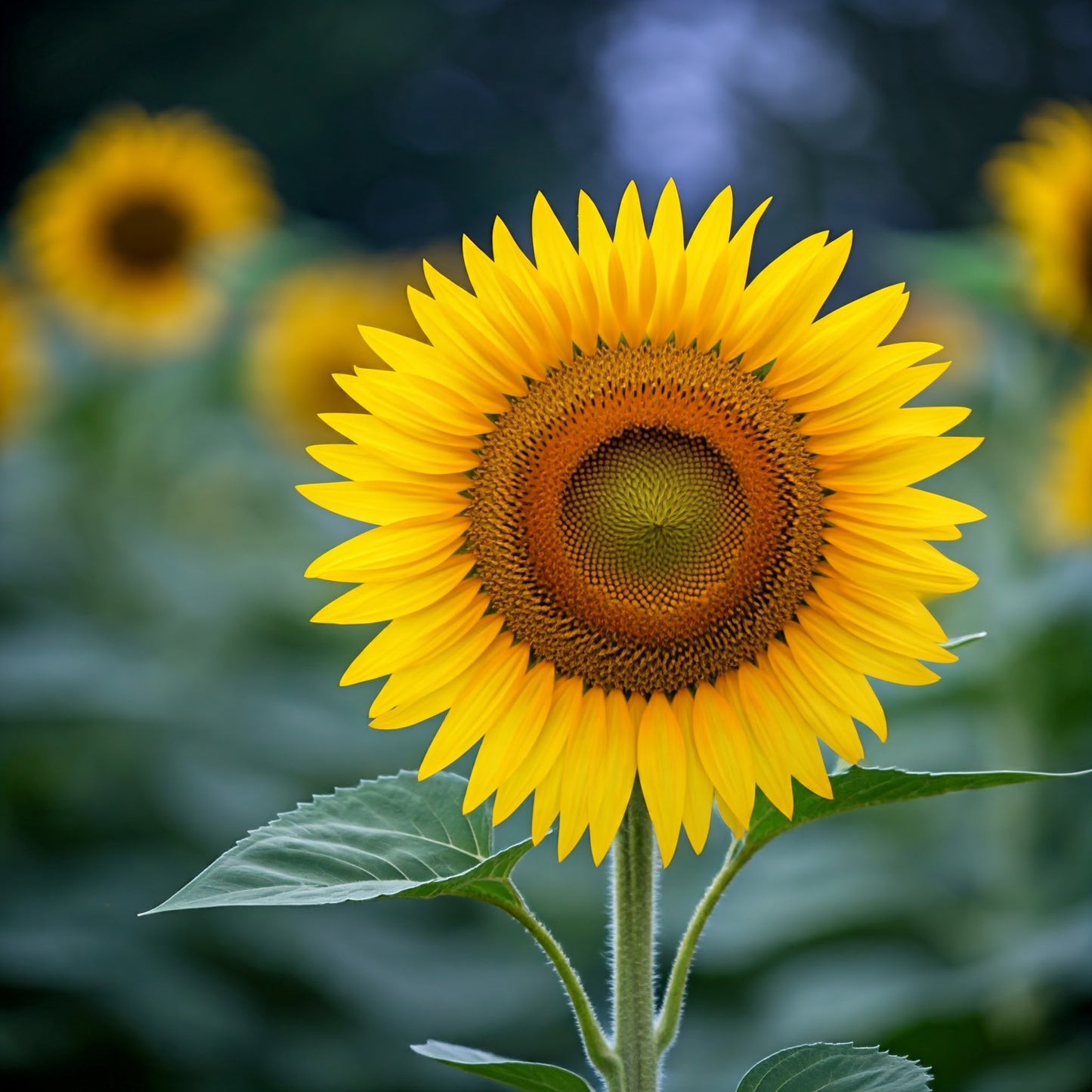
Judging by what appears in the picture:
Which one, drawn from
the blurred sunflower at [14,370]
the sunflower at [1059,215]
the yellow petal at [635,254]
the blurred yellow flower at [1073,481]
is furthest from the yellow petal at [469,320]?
the blurred sunflower at [14,370]

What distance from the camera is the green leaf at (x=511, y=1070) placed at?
939 millimetres

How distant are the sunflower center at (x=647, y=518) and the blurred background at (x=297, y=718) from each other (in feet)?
2.60

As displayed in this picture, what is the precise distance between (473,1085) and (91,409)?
8.38 feet

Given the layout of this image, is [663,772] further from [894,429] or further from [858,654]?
[894,429]

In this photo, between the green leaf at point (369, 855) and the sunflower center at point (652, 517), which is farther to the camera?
the sunflower center at point (652, 517)

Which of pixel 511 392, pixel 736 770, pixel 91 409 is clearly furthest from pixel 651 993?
pixel 91 409

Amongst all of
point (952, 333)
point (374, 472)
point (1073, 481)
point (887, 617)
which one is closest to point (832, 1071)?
point (887, 617)

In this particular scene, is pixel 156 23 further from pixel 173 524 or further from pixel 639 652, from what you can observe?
pixel 639 652

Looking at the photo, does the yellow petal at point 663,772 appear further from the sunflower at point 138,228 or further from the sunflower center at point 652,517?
the sunflower at point 138,228

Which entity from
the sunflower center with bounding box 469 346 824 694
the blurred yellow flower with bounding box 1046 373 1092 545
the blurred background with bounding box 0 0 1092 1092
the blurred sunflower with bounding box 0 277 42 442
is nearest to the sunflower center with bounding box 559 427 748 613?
the sunflower center with bounding box 469 346 824 694

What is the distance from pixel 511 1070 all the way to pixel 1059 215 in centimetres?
260

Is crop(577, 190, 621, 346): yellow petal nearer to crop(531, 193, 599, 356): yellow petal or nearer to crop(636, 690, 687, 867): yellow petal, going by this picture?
crop(531, 193, 599, 356): yellow petal

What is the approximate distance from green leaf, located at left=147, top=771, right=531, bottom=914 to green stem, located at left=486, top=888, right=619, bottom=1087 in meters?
0.02

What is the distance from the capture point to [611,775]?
41.6 inches
